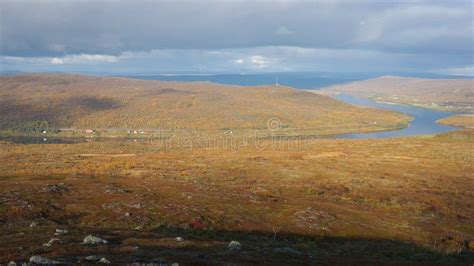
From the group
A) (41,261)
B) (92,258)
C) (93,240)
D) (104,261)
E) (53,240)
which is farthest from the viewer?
(93,240)

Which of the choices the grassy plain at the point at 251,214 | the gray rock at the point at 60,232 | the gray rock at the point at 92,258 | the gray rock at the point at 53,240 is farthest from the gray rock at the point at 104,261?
the gray rock at the point at 60,232

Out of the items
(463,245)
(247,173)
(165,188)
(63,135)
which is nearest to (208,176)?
(247,173)

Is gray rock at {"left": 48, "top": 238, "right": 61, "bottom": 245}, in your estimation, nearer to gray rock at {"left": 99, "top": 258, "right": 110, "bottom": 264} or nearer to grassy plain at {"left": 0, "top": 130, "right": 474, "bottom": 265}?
grassy plain at {"left": 0, "top": 130, "right": 474, "bottom": 265}

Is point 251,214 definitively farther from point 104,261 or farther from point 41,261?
point 41,261

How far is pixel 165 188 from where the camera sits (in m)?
53.4

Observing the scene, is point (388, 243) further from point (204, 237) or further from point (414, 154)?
point (414, 154)

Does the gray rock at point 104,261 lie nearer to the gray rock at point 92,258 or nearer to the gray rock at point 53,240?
the gray rock at point 92,258

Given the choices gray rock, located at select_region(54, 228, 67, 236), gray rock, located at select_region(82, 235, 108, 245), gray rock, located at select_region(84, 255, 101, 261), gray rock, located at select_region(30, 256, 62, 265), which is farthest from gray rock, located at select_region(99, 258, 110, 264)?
gray rock, located at select_region(54, 228, 67, 236)

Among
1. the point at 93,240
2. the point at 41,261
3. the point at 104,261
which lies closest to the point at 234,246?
the point at 93,240

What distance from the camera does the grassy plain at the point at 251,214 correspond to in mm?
25547

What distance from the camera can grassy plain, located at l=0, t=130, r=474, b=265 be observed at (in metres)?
25.5

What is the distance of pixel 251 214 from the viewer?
40.9 m

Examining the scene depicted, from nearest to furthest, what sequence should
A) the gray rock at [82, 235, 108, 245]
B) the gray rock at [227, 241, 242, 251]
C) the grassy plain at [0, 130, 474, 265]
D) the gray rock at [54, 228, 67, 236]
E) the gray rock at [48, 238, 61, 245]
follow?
the gray rock at [48, 238, 61, 245] < the gray rock at [82, 235, 108, 245] < the grassy plain at [0, 130, 474, 265] < the gray rock at [227, 241, 242, 251] < the gray rock at [54, 228, 67, 236]

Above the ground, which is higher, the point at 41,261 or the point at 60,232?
the point at 41,261
